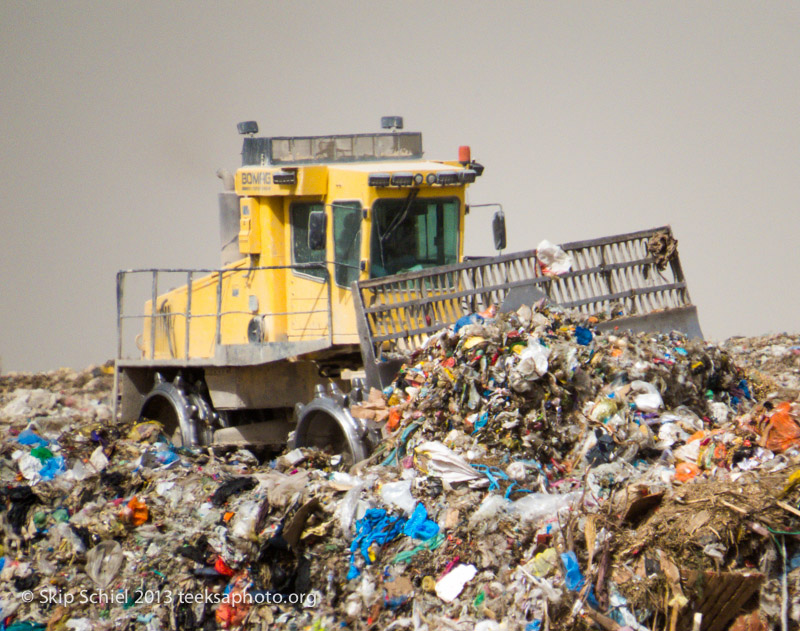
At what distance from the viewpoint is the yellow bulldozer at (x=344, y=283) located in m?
7.10

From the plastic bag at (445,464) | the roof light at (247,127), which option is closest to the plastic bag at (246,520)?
the plastic bag at (445,464)

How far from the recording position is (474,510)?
17.3 ft

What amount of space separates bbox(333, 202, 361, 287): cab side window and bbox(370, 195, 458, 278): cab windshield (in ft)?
0.47

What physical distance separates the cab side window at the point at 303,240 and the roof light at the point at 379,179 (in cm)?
72

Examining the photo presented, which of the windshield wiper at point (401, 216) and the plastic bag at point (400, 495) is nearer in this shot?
the plastic bag at point (400, 495)

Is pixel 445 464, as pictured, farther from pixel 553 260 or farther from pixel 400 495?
pixel 553 260

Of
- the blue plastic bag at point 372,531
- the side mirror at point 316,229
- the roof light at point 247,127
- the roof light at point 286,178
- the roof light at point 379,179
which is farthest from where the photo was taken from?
the roof light at point 247,127

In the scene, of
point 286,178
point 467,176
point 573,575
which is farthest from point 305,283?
point 573,575

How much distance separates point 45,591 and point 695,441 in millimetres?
4114

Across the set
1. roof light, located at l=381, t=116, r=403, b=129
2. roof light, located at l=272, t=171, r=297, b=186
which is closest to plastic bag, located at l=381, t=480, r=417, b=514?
roof light, located at l=272, t=171, r=297, b=186

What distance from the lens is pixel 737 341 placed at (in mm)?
11945

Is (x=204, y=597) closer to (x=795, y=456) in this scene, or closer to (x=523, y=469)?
(x=523, y=469)

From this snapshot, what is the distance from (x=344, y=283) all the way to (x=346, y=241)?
34 cm

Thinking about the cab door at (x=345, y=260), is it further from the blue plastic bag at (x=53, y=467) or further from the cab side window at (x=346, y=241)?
the blue plastic bag at (x=53, y=467)
